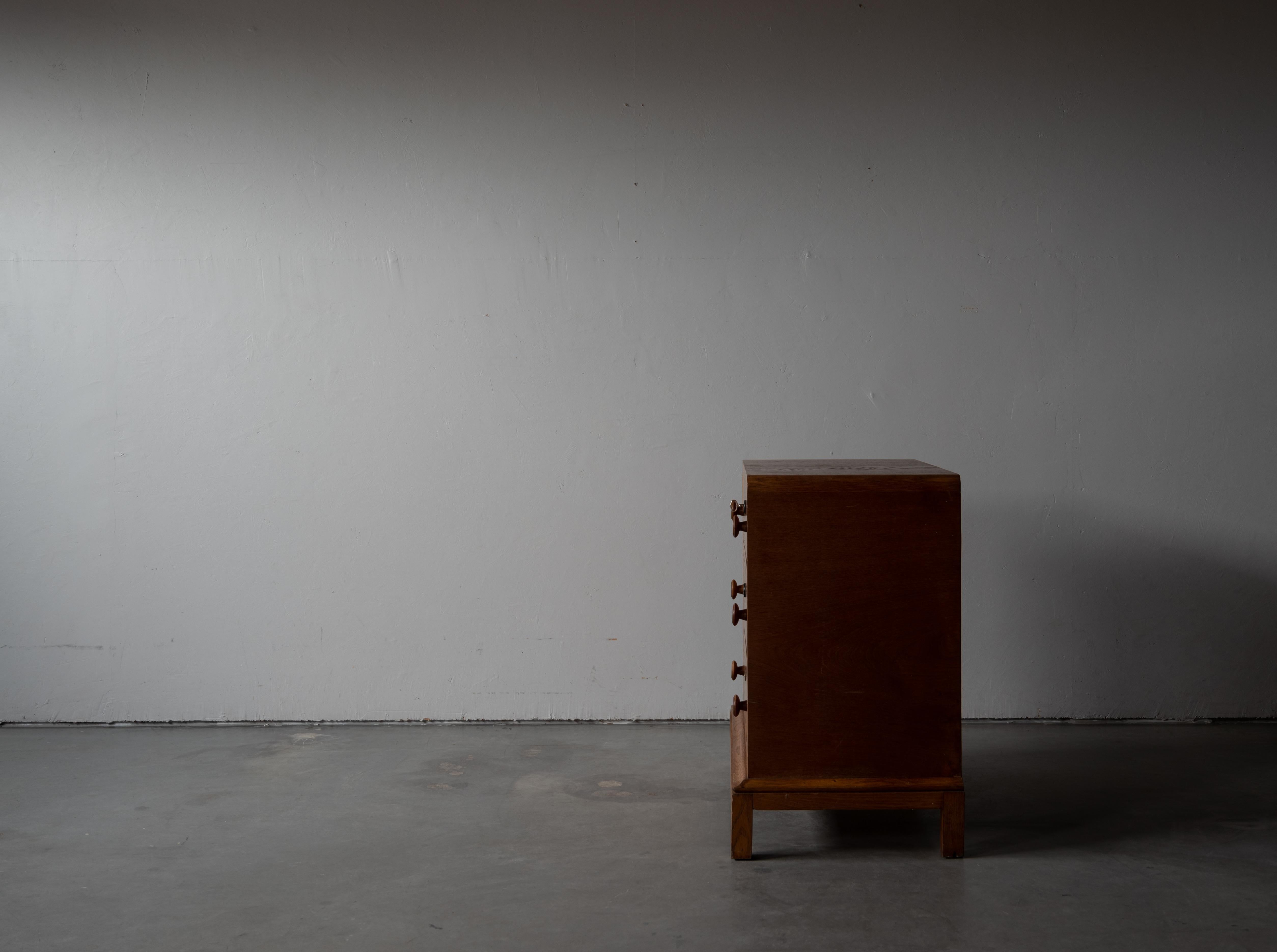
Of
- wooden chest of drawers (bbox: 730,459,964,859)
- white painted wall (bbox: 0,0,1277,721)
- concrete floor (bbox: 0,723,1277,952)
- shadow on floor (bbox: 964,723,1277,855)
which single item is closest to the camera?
concrete floor (bbox: 0,723,1277,952)

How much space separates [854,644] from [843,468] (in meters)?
0.46

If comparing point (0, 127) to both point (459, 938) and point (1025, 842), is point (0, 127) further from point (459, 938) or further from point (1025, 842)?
point (1025, 842)

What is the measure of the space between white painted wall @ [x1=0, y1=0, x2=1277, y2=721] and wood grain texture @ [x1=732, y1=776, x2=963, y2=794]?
3.99 feet

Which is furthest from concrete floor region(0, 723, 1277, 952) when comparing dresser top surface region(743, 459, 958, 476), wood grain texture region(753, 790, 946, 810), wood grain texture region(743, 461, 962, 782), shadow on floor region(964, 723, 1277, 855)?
dresser top surface region(743, 459, 958, 476)

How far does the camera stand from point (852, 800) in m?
2.38

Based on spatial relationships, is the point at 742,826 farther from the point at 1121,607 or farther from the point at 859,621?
the point at 1121,607

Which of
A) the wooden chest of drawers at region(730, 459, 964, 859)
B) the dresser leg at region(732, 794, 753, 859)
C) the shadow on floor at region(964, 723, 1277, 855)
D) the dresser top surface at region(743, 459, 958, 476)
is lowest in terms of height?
the shadow on floor at region(964, 723, 1277, 855)

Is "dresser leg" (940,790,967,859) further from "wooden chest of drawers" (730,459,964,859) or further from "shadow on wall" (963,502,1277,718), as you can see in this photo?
"shadow on wall" (963,502,1277,718)

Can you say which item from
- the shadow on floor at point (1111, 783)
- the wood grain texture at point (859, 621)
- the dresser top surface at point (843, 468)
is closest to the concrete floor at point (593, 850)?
the shadow on floor at point (1111, 783)

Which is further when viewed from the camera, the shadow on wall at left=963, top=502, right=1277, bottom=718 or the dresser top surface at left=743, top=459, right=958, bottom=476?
the shadow on wall at left=963, top=502, right=1277, bottom=718

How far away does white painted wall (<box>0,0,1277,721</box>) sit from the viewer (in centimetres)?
353

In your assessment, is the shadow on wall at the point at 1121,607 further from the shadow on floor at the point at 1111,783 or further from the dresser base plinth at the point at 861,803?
the dresser base plinth at the point at 861,803

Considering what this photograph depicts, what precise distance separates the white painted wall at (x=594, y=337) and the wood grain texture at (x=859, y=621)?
1198 millimetres

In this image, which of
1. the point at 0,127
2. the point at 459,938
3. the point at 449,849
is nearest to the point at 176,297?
the point at 0,127
